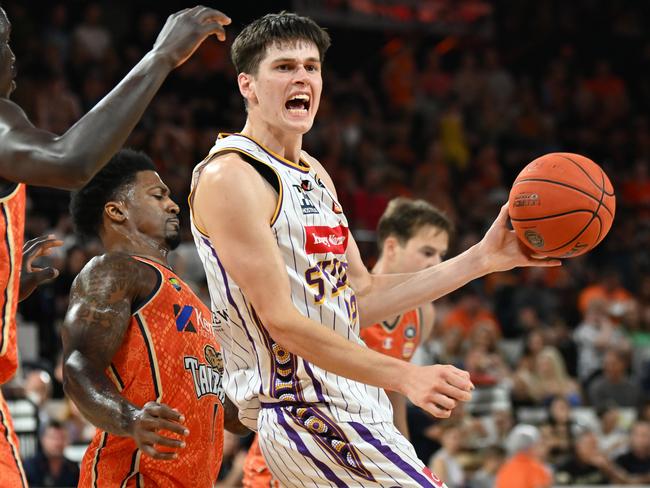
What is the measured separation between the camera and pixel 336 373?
3.38 m

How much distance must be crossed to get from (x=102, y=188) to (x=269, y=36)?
3.75 feet

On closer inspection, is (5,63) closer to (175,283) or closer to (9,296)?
(9,296)

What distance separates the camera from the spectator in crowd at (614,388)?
12117 mm

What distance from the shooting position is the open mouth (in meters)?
3.83

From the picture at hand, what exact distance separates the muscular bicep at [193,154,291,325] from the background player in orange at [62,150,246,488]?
0.61 metres

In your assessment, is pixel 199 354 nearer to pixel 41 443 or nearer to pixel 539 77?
pixel 41 443

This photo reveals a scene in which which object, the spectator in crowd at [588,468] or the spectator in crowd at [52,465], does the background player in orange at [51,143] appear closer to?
the spectator in crowd at [52,465]

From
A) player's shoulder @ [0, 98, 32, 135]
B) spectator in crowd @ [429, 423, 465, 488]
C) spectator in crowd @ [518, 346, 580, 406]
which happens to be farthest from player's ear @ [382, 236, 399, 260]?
spectator in crowd @ [518, 346, 580, 406]

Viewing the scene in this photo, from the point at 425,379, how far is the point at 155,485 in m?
1.44

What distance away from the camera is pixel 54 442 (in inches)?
316

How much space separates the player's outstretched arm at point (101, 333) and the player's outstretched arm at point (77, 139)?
112 centimetres

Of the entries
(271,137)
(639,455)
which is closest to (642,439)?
(639,455)

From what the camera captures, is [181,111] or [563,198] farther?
[181,111]

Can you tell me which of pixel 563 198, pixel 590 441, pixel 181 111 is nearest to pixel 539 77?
pixel 181 111
